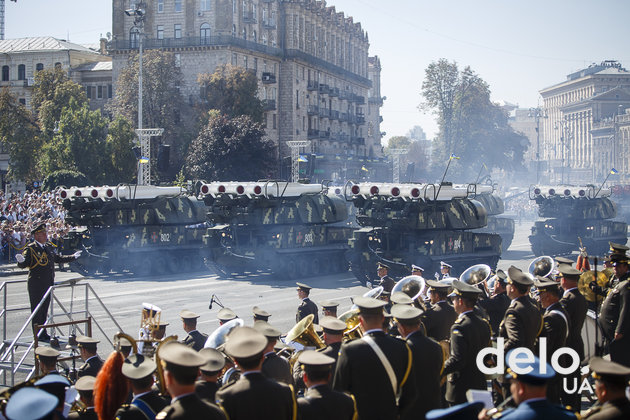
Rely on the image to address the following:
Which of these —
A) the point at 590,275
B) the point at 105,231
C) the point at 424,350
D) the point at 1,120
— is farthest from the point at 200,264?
the point at 1,120

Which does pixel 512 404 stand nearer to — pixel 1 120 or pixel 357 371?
pixel 357 371

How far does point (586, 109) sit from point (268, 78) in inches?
2208

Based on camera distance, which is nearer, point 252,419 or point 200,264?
point 252,419

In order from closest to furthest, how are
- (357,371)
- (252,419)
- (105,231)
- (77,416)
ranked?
(252,419), (77,416), (357,371), (105,231)

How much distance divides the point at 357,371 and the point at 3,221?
28042 mm

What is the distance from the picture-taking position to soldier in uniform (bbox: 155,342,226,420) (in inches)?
189

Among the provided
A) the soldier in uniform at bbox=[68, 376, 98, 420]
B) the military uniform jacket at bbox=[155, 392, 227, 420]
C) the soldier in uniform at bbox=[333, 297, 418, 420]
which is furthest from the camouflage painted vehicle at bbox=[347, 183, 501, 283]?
the military uniform jacket at bbox=[155, 392, 227, 420]

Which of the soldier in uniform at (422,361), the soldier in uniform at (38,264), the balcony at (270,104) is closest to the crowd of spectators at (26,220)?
A: the soldier in uniform at (38,264)

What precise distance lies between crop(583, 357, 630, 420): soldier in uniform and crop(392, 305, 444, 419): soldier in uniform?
1.73 m

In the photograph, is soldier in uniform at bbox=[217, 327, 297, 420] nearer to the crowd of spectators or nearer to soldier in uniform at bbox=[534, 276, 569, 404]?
soldier in uniform at bbox=[534, 276, 569, 404]

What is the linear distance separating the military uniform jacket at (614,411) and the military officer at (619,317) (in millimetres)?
4581

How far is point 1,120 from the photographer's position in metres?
60.2

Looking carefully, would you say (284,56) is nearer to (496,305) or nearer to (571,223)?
(571,223)

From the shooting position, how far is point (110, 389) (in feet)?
17.3
